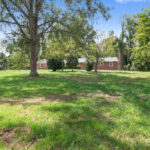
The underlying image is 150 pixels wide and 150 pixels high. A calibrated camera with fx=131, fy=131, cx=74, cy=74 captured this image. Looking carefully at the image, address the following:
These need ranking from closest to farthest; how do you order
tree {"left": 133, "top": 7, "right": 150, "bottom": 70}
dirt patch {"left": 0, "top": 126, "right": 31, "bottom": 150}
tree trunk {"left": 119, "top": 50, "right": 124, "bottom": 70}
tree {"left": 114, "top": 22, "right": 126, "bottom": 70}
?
dirt patch {"left": 0, "top": 126, "right": 31, "bottom": 150}
tree {"left": 133, "top": 7, "right": 150, "bottom": 70}
tree trunk {"left": 119, "top": 50, "right": 124, "bottom": 70}
tree {"left": 114, "top": 22, "right": 126, "bottom": 70}

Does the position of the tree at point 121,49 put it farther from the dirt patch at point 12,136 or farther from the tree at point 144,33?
the dirt patch at point 12,136

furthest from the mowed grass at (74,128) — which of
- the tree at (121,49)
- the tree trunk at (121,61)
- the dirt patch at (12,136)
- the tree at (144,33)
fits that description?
the tree at (121,49)

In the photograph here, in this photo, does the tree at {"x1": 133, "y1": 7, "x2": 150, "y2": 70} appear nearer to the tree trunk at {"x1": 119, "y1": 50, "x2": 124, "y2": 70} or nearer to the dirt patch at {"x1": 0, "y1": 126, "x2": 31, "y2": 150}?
the dirt patch at {"x1": 0, "y1": 126, "x2": 31, "y2": 150}

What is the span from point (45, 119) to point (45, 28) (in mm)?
11966

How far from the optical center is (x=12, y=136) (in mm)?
2416

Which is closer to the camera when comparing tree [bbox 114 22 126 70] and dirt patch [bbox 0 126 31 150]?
dirt patch [bbox 0 126 31 150]

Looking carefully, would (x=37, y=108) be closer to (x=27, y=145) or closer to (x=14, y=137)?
(x=14, y=137)

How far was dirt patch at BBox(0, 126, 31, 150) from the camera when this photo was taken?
216cm

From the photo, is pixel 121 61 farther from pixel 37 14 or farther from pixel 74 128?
pixel 74 128

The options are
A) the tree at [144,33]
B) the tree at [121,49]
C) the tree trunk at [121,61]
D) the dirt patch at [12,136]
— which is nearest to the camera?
the dirt patch at [12,136]

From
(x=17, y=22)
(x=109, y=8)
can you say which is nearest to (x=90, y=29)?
(x=109, y=8)

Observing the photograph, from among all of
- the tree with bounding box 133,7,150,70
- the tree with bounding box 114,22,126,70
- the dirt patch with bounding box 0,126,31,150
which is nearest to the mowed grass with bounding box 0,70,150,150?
the dirt patch with bounding box 0,126,31,150

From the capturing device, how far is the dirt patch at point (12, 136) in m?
2.16

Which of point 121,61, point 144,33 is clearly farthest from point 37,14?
point 121,61
